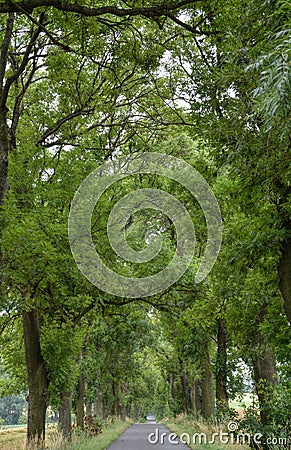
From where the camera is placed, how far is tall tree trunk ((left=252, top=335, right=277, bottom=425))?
1123 cm

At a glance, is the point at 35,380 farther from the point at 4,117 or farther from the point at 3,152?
the point at 4,117

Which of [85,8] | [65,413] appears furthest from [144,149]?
[65,413]

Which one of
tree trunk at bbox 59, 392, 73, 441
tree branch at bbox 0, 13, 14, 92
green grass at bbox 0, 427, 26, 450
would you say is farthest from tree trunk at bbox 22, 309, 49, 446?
tree branch at bbox 0, 13, 14, 92

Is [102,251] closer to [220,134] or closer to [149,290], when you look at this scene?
[149,290]

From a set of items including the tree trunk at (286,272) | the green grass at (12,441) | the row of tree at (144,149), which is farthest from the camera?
the green grass at (12,441)

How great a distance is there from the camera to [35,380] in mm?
12727

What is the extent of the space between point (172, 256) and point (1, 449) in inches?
314

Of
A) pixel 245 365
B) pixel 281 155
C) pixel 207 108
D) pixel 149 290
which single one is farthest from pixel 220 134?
pixel 245 365

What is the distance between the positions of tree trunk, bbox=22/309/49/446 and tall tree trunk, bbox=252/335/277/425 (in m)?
5.85

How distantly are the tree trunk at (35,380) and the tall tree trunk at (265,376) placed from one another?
5849 millimetres

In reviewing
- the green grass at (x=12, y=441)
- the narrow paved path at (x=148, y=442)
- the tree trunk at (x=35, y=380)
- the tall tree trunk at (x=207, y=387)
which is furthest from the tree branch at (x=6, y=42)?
the tall tree trunk at (x=207, y=387)

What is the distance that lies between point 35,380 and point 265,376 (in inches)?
255

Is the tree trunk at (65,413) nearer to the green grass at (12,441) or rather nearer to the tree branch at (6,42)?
the green grass at (12,441)

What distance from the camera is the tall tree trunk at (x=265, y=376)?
1123 cm
